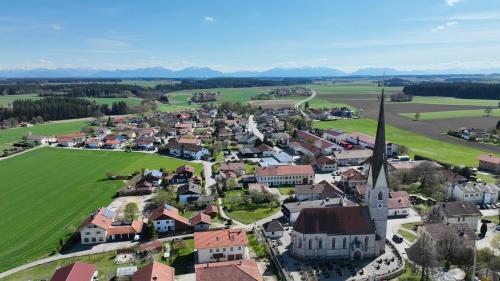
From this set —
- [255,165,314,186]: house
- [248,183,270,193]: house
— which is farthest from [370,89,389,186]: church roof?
[255,165,314,186]: house

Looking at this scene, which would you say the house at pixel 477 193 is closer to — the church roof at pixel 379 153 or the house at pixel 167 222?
the church roof at pixel 379 153

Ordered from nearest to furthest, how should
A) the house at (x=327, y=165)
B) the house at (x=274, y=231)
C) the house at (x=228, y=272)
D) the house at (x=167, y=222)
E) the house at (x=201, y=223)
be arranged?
the house at (x=228, y=272)
the house at (x=274, y=231)
the house at (x=201, y=223)
the house at (x=167, y=222)
the house at (x=327, y=165)

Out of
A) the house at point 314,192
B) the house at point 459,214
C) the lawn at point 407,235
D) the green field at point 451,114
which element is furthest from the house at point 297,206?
the green field at point 451,114

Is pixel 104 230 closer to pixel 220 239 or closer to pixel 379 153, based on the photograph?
pixel 220 239

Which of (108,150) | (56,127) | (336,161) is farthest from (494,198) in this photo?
(56,127)

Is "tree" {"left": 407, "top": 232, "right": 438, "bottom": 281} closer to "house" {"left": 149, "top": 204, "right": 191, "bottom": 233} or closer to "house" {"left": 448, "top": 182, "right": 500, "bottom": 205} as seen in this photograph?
"house" {"left": 448, "top": 182, "right": 500, "bottom": 205}

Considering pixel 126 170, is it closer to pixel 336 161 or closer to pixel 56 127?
pixel 336 161
